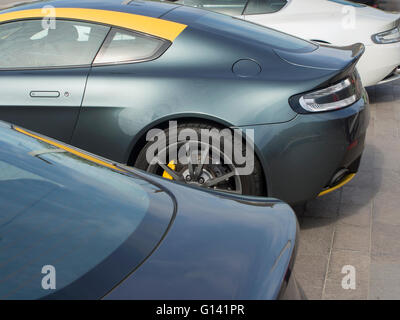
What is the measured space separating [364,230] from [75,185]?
2.76 m

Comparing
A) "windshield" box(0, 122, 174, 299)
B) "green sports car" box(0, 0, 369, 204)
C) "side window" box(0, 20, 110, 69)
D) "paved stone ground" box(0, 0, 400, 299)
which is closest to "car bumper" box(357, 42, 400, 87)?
"paved stone ground" box(0, 0, 400, 299)

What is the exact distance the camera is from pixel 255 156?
4219 millimetres

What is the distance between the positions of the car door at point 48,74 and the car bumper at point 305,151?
120 cm

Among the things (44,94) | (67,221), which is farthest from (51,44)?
(67,221)

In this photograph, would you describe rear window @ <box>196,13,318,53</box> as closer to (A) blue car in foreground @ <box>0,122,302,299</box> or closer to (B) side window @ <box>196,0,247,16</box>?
(A) blue car in foreground @ <box>0,122,302,299</box>

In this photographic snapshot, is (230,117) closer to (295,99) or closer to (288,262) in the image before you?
(295,99)

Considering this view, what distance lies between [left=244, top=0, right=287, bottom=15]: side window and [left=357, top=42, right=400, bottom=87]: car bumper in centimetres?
112

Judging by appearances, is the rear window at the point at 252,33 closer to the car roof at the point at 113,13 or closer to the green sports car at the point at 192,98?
the green sports car at the point at 192,98

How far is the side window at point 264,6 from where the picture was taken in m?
7.93

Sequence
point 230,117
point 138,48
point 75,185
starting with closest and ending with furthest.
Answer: point 75,185 < point 230,117 < point 138,48

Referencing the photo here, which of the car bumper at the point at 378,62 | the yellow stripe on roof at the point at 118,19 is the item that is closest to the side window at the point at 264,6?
the car bumper at the point at 378,62

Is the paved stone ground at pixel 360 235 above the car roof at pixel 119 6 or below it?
below

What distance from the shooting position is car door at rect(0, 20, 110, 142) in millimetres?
4430
